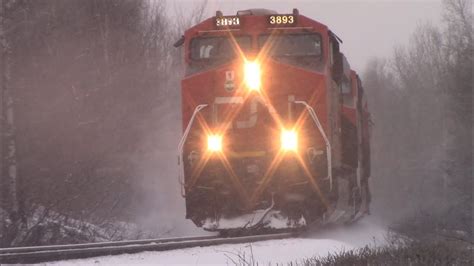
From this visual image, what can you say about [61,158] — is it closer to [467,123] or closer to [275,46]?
[275,46]

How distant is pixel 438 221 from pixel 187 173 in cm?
1385

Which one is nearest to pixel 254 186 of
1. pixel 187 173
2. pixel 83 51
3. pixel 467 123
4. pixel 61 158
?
pixel 187 173

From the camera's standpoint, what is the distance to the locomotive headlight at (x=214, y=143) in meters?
12.2

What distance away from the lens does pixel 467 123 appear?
36531 millimetres

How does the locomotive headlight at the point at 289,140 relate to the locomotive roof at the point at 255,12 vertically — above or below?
below

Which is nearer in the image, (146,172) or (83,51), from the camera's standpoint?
(83,51)

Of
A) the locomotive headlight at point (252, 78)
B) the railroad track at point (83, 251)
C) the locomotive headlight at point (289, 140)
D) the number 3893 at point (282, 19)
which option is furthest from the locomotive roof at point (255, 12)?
the railroad track at point (83, 251)

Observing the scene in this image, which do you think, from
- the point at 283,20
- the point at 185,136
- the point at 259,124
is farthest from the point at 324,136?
the point at 185,136

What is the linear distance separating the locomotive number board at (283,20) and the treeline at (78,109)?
245cm

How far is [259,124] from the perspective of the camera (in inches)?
484

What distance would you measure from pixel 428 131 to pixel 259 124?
180 ft

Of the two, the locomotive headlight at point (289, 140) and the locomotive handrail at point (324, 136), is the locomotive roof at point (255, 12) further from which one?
the locomotive headlight at point (289, 140)

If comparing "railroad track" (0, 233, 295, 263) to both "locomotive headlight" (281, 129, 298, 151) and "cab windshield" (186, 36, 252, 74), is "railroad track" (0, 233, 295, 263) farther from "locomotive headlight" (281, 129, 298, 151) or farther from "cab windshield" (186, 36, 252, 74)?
"cab windshield" (186, 36, 252, 74)

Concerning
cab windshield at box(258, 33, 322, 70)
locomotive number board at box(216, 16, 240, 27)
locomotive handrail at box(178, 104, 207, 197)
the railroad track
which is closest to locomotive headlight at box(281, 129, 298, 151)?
cab windshield at box(258, 33, 322, 70)
